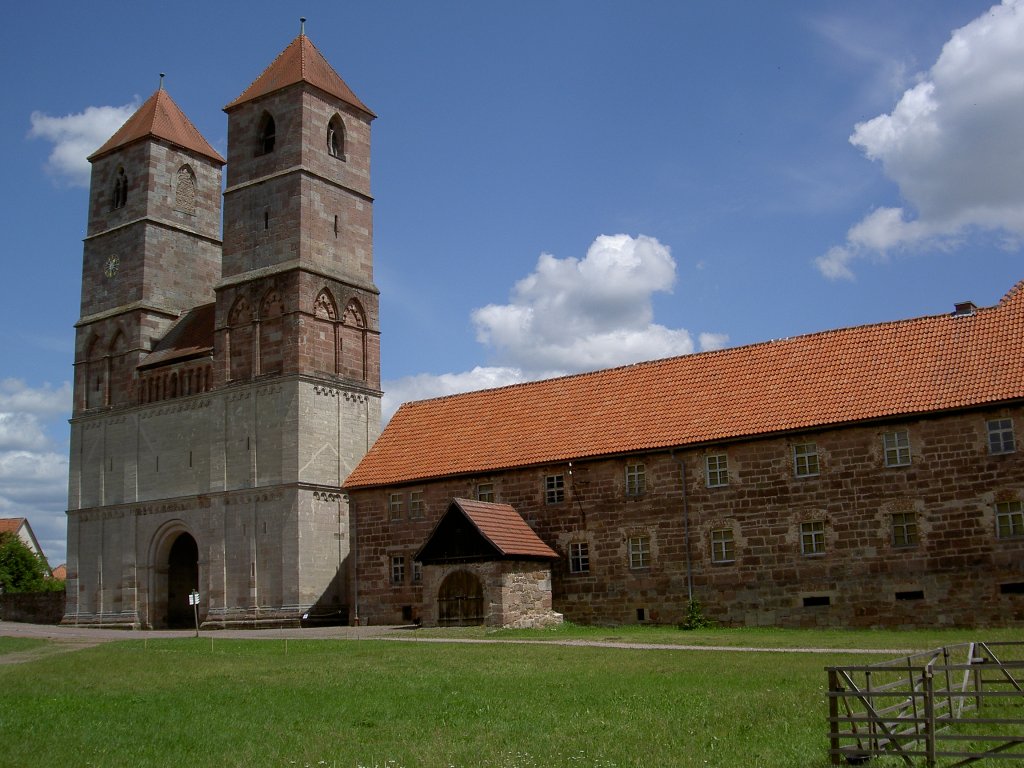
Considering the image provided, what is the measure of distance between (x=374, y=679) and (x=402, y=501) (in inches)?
798

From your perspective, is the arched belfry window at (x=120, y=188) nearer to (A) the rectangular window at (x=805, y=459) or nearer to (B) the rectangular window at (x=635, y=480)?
(B) the rectangular window at (x=635, y=480)

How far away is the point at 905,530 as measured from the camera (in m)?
29.5

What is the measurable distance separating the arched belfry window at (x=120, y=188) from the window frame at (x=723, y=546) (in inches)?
1387

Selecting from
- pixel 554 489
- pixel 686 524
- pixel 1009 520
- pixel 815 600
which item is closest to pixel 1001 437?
pixel 1009 520

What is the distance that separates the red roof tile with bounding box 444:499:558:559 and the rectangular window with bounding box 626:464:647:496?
323cm

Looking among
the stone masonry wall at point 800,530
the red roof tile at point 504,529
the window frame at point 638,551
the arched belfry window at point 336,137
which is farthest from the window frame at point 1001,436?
the arched belfry window at point 336,137

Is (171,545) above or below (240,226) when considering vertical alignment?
below

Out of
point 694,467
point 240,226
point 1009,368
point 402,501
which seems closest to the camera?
point 1009,368

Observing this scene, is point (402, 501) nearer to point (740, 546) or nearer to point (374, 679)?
point (740, 546)

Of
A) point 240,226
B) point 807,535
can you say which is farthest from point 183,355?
point 807,535

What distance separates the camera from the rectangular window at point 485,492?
1470 inches

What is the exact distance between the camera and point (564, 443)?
119 ft

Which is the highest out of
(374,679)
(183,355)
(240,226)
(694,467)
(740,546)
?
(240,226)

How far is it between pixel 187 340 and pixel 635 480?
24.1 meters
